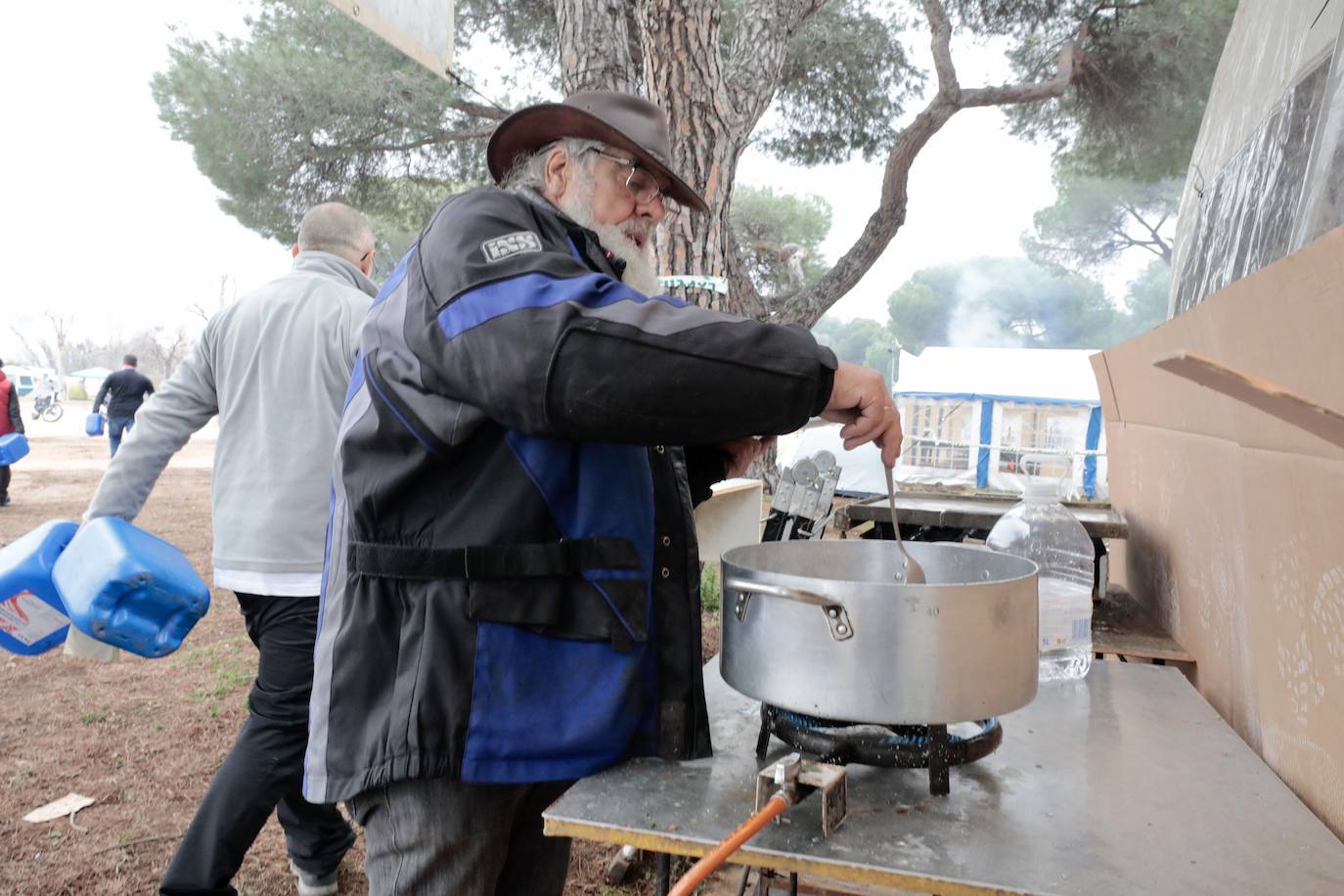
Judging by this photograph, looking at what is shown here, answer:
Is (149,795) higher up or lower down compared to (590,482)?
lower down

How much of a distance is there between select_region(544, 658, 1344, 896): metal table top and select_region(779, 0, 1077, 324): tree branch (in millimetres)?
6778

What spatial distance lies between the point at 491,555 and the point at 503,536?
0.09 feet

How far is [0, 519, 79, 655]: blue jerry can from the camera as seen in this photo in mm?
2297

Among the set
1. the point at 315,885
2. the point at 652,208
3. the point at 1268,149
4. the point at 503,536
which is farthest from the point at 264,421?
the point at 1268,149

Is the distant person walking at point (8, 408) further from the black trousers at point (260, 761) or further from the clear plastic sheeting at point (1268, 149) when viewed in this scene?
the clear plastic sheeting at point (1268, 149)

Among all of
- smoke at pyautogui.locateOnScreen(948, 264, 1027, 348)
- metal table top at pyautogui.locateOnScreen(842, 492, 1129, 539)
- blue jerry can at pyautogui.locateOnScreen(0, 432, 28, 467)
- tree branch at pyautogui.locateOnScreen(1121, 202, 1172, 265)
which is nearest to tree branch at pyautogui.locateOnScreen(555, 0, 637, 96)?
metal table top at pyautogui.locateOnScreen(842, 492, 1129, 539)

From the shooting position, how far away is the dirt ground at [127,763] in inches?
102

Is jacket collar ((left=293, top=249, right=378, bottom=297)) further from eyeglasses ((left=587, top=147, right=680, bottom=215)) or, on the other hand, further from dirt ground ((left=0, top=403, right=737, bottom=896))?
dirt ground ((left=0, top=403, right=737, bottom=896))

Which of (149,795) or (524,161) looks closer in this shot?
(524,161)

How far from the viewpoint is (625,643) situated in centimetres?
116

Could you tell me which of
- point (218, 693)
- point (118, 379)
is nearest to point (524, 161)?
point (218, 693)

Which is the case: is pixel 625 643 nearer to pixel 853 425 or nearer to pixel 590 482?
pixel 590 482

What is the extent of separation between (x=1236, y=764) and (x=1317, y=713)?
13cm

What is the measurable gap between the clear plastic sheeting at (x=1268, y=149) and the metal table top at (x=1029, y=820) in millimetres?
830
